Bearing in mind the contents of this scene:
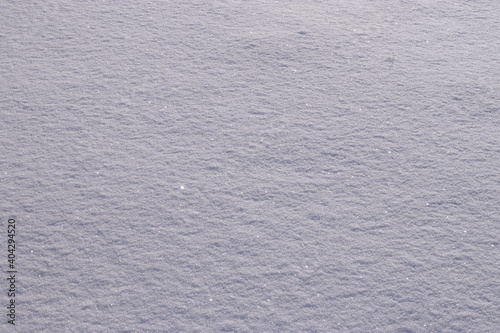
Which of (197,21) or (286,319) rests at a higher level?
(197,21)

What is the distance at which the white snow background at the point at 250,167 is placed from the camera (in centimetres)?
239

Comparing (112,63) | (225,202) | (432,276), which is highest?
(112,63)

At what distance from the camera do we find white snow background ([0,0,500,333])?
2393 mm

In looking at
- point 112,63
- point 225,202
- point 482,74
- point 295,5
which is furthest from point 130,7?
point 482,74

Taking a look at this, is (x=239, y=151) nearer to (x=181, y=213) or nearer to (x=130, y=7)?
(x=181, y=213)

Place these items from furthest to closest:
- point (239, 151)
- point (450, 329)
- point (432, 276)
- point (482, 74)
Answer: point (482, 74) < point (239, 151) < point (432, 276) < point (450, 329)

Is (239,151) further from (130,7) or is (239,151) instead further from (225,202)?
(130,7)

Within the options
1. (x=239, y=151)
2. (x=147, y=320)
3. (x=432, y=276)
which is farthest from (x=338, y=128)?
(x=147, y=320)

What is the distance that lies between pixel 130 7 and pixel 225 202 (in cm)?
259

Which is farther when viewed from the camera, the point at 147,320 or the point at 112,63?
the point at 112,63

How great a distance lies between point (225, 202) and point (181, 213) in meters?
0.25

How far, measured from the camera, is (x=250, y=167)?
10.1 feet

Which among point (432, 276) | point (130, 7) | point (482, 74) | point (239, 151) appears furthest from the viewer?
point (130, 7)

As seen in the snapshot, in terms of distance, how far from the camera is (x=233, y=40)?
4.21 metres
